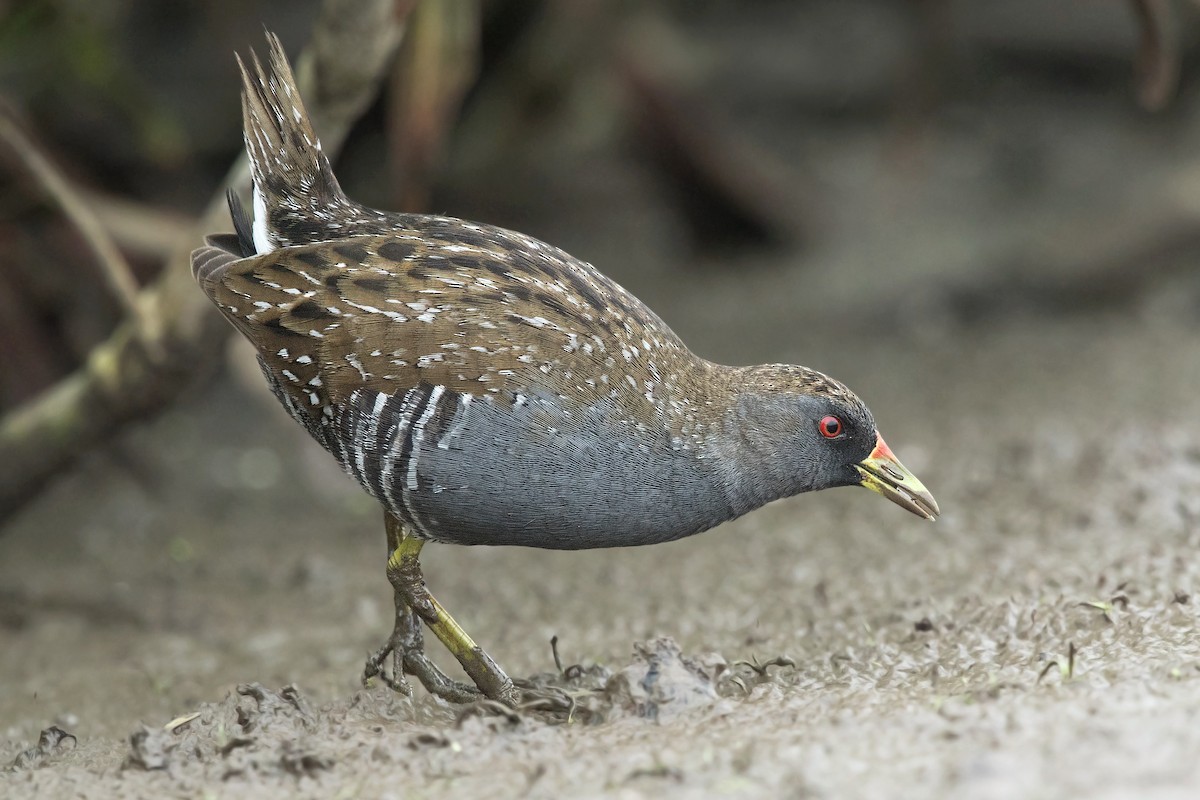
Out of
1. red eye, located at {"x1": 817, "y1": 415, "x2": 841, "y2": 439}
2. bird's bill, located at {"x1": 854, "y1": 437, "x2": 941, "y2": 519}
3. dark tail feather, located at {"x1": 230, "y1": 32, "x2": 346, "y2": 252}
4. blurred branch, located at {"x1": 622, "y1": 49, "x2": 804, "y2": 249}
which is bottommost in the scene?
bird's bill, located at {"x1": 854, "y1": 437, "x2": 941, "y2": 519}

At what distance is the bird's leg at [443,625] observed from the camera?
133 inches

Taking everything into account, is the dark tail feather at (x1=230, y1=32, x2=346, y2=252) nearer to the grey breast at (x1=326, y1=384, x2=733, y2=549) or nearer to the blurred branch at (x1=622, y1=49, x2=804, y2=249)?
the grey breast at (x1=326, y1=384, x2=733, y2=549)

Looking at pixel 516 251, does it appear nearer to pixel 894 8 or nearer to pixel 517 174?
pixel 517 174

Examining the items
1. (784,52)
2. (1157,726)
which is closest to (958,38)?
(784,52)

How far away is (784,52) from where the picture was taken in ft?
30.3

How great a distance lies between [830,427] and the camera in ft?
11.1

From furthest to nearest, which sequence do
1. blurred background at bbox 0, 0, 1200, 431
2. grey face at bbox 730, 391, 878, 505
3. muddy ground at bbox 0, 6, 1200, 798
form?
blurred background at bbox 0, 0, 1200, 431 < grey face at bbox 730, 391, 878, 505 < muddy ground at bbox 0, 6, 1200, 798

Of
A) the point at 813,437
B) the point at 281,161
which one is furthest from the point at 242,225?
the point at 813,437

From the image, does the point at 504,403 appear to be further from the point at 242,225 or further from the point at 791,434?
the point at 242,225

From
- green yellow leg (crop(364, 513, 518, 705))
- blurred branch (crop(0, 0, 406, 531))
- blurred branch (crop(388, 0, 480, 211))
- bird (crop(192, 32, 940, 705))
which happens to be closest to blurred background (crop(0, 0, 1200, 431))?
blurred branch (crop(388, 0, 480, 211))

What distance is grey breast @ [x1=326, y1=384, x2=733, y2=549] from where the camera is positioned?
122 inches

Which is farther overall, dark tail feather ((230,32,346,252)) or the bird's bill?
dark tail feather ((230,32,346,252))

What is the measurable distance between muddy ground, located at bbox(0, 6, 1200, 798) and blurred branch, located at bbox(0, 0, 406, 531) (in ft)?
2.02

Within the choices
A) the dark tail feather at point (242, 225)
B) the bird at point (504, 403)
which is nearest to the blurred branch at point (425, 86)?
the dark tail feather at point (242, 225)
